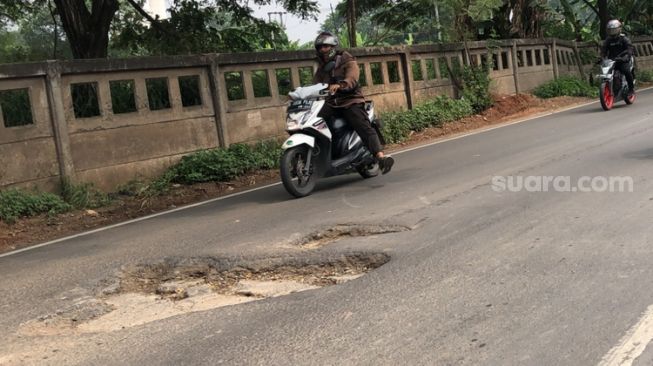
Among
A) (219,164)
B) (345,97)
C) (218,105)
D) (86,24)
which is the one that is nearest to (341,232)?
(345,97)

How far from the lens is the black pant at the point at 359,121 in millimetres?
8336

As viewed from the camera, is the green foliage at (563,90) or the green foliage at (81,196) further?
the green foliage at (563,90)

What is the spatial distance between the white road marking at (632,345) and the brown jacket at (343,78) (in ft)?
17.3

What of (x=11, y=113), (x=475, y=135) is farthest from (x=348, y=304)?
(x=475, y=135)

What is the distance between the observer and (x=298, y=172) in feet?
26.1

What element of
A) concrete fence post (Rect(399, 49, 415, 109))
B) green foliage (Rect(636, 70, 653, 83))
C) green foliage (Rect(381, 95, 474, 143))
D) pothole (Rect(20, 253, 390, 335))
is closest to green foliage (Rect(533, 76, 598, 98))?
green foliage (Rect(381, 95, 474, 143))

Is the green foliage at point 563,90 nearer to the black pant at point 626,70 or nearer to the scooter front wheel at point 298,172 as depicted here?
the black pant at point 626,70

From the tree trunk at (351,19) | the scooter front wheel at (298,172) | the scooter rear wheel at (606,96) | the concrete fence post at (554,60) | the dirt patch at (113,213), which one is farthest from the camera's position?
the concrete fence post at (554,60)

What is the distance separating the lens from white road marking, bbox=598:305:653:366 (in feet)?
10.2

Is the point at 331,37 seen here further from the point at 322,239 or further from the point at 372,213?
the point at 322,239

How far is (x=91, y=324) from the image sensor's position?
4.20m

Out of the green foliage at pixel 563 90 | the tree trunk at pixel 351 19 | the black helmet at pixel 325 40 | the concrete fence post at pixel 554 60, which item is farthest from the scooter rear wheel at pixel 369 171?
the concrete fence post at pixel 554 60

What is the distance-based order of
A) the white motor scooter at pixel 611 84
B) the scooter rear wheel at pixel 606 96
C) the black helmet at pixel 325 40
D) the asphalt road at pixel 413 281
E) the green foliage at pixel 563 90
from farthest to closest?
the green foliage at pixel 563 90, the scooter rear wheel at pixel 606 96, the white motor scooter at pixel 611 84, the black helmet at pixel 325 40, the asphalt road at pixel 413 281

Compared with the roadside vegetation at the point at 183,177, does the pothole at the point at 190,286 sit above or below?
below
